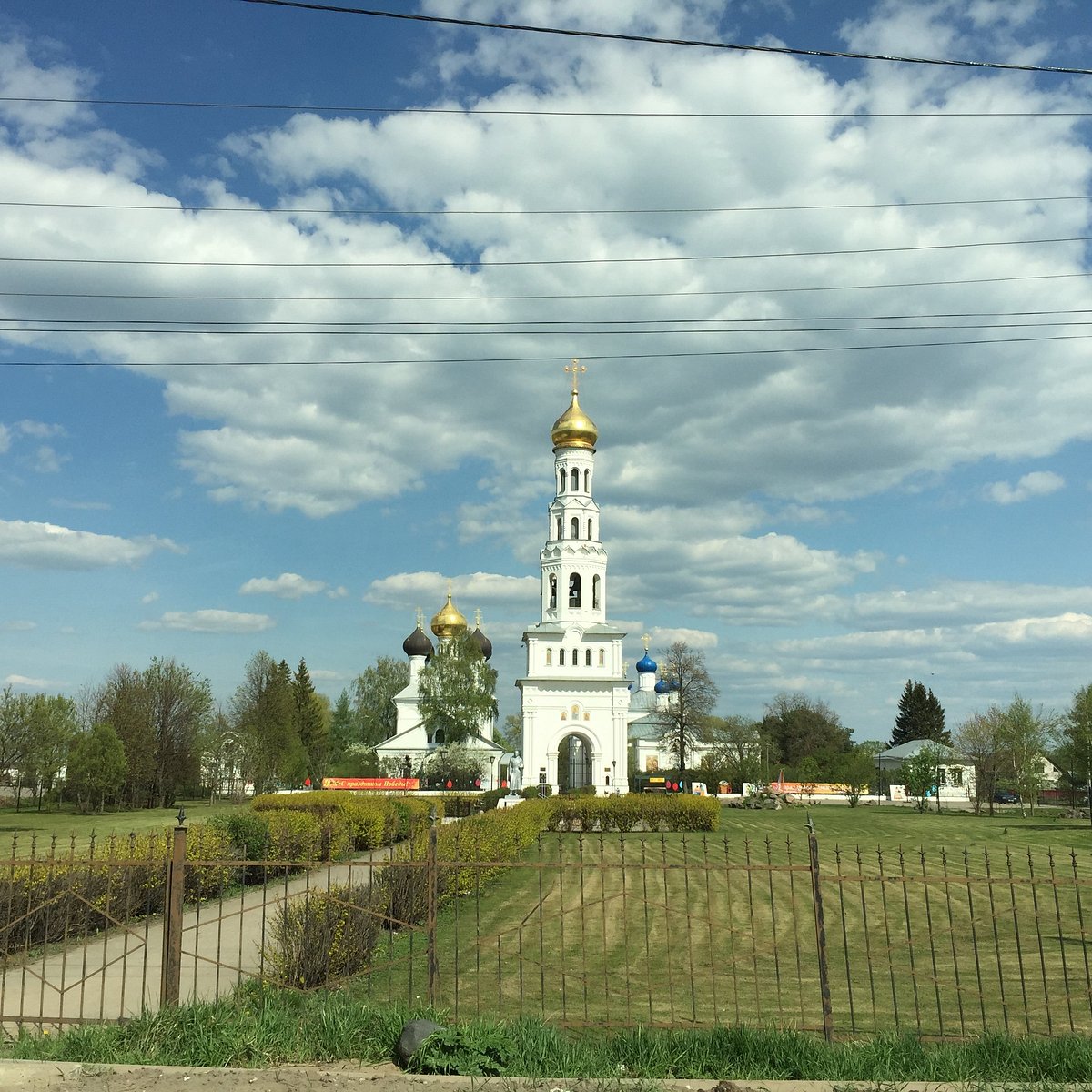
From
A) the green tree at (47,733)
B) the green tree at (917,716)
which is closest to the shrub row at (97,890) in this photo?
the green tree at (47,733)

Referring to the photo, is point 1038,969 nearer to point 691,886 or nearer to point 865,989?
point 865,989

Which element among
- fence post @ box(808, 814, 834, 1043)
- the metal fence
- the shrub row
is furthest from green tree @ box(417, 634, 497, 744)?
fence post @ box(808, 814, 834, 1043)

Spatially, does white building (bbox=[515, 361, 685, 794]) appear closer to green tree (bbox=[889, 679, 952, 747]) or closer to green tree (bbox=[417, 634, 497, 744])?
green tree (bbox=[417, 634, 497, 744])

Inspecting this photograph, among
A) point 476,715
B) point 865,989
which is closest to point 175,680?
point 476,715

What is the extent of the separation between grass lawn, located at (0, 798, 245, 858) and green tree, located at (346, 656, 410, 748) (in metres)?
26.7

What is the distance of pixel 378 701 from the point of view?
8219 centimetres

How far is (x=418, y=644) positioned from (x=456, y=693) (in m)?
20.2

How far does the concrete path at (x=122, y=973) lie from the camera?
7863mm

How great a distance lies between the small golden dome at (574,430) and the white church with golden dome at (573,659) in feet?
0.17

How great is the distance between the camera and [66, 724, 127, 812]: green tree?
40.3m

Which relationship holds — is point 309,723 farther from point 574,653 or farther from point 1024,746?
point 1024,746

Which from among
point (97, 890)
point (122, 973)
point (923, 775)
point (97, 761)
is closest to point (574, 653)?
point (923, 775)

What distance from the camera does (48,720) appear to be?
33.2m

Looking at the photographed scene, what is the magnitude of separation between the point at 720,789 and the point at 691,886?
136 feet
